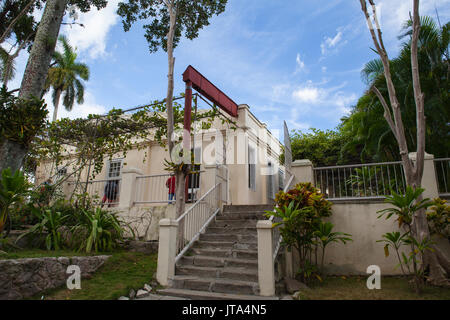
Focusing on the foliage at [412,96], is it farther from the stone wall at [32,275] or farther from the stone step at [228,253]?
the stone wall at [32,275]

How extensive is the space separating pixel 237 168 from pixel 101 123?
4667 millimetres

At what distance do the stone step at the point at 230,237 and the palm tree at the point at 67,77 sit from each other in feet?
59.1

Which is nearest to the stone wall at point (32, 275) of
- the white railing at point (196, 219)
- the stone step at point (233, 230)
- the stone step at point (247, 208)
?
the white railing at point (196, 219)

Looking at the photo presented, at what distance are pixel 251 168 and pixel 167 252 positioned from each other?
5621mm

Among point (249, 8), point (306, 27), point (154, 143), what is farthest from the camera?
point (154, 143)

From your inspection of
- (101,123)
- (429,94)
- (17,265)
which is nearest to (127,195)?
(101,123)

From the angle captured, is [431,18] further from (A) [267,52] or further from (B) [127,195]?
(B) [127,195]

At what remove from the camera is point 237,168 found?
30.1 feet

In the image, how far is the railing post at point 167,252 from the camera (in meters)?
4.83

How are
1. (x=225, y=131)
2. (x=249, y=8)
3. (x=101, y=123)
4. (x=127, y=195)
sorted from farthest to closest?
(x=225, y=131), (x=101, y=123), (x=127, y=195), (x=249, y=8)

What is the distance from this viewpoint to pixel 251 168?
393 inches

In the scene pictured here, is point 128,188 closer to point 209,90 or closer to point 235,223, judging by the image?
point 235,223

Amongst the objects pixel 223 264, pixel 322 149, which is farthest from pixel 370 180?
pixel 322 149

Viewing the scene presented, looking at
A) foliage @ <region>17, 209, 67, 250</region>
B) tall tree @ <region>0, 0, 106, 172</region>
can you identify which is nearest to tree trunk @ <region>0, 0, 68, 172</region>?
tall tree @ <region>0, 0, 106, 172</region>
